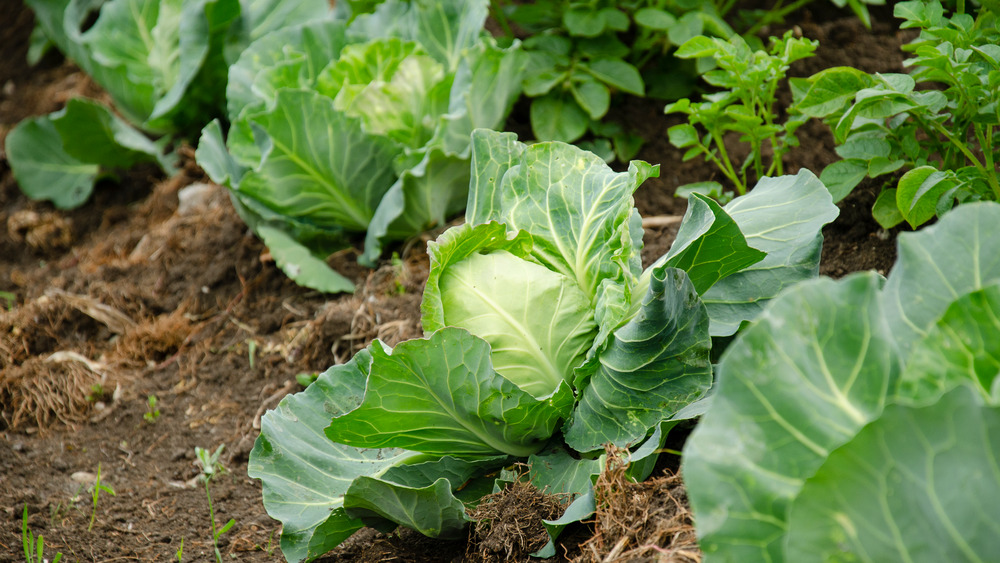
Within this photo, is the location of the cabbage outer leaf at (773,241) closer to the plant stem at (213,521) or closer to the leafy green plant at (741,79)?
the leafy green plant at (741,79)

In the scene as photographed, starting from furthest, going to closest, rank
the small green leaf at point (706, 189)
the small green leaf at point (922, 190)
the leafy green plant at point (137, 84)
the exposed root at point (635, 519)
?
the leafy green plant at point (137, 84), the small green leaf at point (706, 189), the small green leaf at point (922, 190), the exposed root at point (635, 519)

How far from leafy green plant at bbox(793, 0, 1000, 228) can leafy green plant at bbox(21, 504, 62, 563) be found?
240 cm

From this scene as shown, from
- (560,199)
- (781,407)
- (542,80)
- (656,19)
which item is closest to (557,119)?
(542,80)

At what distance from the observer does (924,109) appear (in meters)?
1.90

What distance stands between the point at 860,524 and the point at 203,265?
3218mm

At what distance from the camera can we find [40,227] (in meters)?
4.31

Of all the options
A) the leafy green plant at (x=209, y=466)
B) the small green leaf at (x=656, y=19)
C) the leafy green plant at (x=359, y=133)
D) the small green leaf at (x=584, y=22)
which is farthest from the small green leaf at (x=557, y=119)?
the leafy green plant at (x=209, y=466)

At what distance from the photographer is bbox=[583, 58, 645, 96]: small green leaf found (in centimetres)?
313

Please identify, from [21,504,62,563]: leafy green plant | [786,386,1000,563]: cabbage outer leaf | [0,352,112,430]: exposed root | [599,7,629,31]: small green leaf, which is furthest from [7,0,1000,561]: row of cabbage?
[0,352,112,430]: exposed root

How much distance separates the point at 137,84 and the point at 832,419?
165 inches

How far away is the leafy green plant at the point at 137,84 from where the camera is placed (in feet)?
12.9

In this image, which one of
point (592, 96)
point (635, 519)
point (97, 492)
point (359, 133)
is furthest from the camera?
point (592, 96)

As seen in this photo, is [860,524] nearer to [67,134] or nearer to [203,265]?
[203,265]

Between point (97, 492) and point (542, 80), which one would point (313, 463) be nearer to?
point (97, 492)
